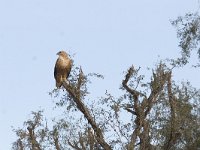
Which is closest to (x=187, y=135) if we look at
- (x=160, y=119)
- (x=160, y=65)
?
(x=160, y=119)

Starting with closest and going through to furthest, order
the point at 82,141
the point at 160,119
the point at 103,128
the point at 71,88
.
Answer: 1. the point at 71,88
2. the point at 103,128
3. the point at 82,141
4. the point at 160,119

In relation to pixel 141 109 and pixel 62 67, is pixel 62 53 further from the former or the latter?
pixel 141 109

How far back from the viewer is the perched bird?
18.8 meters

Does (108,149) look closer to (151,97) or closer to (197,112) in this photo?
(151,97)

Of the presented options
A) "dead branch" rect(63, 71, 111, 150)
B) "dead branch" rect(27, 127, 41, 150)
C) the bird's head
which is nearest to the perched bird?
the bird's head

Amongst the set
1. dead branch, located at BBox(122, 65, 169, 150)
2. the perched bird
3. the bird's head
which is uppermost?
the bird's head

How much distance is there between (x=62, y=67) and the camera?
1939 cm

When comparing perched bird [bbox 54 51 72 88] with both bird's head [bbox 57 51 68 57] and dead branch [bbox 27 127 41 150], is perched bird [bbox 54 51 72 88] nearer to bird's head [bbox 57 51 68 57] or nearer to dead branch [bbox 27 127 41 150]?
bird's head [bbox 57 51 68 57]

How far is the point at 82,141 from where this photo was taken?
817 inches

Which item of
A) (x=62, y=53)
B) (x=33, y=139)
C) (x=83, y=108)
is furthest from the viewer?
(x=33, y=139)

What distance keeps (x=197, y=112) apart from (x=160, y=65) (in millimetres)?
9268

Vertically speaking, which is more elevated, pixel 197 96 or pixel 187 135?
pixel 197 96

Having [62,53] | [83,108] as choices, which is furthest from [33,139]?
[83,108]

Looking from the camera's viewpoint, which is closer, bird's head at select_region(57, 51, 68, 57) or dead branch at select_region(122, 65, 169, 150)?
dead branch at select_region(122, 65, 169, 150)
